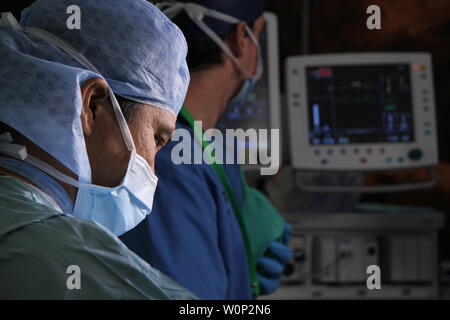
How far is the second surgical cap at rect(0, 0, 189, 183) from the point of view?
0.88 m

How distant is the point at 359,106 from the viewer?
92.9 inches

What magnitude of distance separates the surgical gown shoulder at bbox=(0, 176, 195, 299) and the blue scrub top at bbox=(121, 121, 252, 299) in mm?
475

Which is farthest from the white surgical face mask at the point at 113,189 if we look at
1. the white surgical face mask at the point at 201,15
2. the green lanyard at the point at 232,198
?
the white surgical face mask at the point at 201,15

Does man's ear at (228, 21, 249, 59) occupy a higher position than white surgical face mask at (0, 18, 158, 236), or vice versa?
man's ear at (228, 21, 249, 59)

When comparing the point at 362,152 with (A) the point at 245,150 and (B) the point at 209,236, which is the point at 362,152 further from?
(B) the point at 209,236

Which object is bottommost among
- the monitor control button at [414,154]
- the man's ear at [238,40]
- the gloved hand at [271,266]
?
the gloved hand at [271,266]

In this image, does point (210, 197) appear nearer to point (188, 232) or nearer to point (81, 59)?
point (188, 232)

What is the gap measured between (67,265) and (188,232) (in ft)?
1.74

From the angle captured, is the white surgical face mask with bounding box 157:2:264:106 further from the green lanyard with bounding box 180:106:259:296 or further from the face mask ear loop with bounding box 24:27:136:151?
the face mask ear loop with bounding box 24:27:136:151

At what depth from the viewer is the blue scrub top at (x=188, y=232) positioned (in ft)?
4.00

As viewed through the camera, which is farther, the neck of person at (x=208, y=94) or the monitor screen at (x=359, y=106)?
the monitor screen at (x=359, y=106)

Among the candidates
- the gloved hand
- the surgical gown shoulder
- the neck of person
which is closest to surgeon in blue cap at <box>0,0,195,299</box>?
the surgical gown shoulder

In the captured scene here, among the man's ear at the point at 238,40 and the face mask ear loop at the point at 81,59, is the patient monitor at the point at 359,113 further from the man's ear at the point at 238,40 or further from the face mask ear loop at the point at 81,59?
the face mask ear loop at the point at 81,59

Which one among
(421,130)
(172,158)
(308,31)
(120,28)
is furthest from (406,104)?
(120,28)
